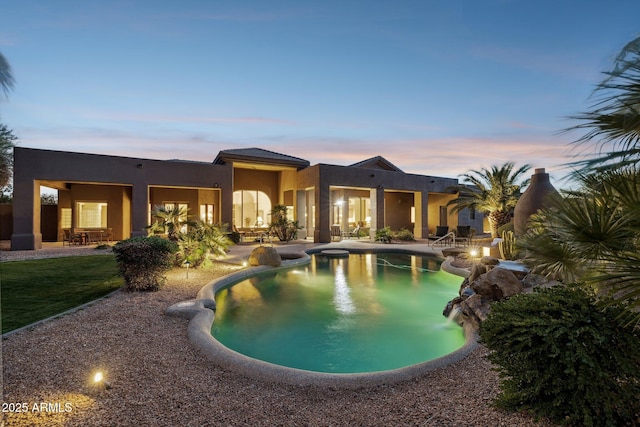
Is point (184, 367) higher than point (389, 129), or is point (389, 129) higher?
point (389, 129)

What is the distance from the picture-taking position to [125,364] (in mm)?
4070

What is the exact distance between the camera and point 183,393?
345cm

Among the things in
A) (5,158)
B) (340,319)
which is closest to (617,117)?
(340,319)

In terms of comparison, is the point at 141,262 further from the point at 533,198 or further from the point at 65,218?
the point at 65,218

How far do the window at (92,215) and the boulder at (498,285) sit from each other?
22210 mm

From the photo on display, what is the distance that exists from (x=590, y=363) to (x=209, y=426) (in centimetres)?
310

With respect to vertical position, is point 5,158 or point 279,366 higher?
point 5,158

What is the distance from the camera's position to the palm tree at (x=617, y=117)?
230cm

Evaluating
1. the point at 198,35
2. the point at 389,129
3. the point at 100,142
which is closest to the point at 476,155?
the point at 389,129

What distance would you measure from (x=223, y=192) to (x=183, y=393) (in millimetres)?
17622

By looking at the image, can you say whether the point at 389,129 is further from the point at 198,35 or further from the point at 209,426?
the point at 209,426

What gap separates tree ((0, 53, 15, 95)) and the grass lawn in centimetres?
388

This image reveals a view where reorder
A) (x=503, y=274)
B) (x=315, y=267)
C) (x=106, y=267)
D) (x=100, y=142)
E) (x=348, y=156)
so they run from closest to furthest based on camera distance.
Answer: (x=503, y=274), (x=106, y=267), (x=315, y=267), (x=100, y=142), (x=348, y=156)

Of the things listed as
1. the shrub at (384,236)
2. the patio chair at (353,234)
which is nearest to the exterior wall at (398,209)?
the patio chair at (353,234)
